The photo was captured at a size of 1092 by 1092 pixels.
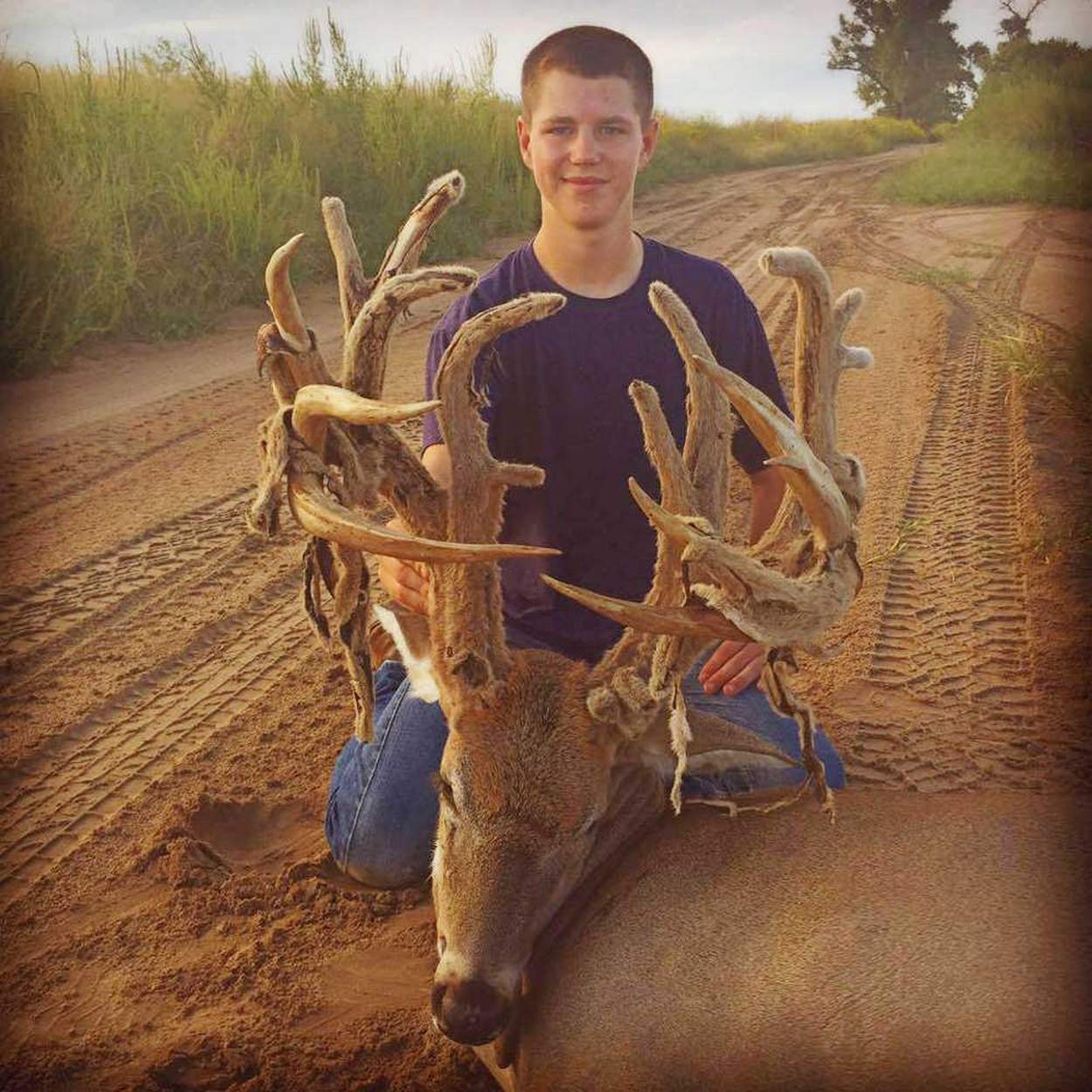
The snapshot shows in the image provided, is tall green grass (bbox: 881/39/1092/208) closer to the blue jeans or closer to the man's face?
the man's face

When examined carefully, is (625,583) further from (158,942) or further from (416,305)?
(416,305)

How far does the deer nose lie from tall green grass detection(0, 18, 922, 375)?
5.35 metres

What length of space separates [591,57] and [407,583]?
1.54 meters

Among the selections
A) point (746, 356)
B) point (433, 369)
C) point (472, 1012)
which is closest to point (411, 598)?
point (433, 369)

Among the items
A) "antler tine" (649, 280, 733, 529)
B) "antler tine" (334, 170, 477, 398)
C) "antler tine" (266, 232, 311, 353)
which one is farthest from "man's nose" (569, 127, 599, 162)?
"antler tine" (266, 232, 311, 353)

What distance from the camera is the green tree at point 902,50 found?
3.50 meters

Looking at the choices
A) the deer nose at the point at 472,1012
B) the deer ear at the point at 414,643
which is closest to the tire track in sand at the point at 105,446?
the deer ear at the point at 414,643

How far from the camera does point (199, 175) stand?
28.6 feet

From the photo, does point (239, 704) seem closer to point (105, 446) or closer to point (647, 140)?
point (647, 140)

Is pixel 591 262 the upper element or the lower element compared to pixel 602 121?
lower

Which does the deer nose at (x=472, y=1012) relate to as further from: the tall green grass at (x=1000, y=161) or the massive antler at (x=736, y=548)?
the tall green grass at (x=1000, y=161)

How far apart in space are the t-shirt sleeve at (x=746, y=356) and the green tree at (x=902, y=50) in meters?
0.71

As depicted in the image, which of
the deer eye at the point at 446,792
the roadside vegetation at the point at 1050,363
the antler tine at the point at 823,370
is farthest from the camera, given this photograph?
the roadside vegetation at the point at 1050,363

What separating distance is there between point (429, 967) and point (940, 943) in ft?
4.17
